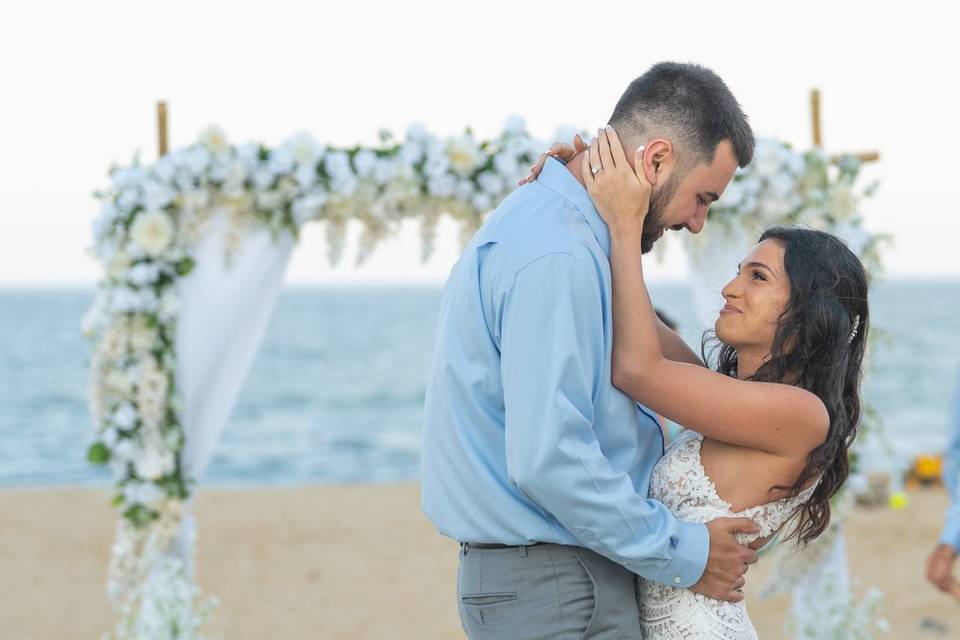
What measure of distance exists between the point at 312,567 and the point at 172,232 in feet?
15.3

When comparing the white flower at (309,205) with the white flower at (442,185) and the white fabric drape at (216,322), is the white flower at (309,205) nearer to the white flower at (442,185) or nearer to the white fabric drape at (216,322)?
the white fabric drape at (216,322)

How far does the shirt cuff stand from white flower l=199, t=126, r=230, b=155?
3.39 m

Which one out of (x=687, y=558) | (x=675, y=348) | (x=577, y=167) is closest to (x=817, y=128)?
(x=675, y=348)

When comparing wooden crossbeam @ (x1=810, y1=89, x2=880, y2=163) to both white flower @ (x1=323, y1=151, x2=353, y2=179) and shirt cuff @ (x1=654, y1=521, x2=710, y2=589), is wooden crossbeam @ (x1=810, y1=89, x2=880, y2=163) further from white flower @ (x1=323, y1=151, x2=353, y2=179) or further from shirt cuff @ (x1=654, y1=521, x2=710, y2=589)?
shirt cuff @ (x1=654, y1=521, x2=710, y2=589)

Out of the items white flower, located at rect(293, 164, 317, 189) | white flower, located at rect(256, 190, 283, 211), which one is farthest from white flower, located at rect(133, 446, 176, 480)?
white flower, located at rect(293, 164, 317, 189)

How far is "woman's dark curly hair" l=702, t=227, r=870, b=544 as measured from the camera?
8.22ft

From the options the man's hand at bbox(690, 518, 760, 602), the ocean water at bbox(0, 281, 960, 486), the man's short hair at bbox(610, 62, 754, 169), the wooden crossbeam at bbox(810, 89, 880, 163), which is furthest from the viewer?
the ocean water at bbox(0, 281, 960, 486)

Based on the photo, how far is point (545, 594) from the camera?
2.28 meters

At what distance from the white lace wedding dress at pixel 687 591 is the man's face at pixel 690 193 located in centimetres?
53

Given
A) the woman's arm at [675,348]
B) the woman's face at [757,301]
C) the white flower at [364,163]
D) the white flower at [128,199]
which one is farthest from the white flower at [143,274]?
the woman's face at [757,301]

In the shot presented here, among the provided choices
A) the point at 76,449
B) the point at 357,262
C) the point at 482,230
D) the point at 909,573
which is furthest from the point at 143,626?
the point at 76,449

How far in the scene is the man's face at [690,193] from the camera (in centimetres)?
228

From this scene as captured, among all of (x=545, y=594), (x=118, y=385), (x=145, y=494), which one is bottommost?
(x=145, y=494)

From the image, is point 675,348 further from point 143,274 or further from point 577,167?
point 143,274
